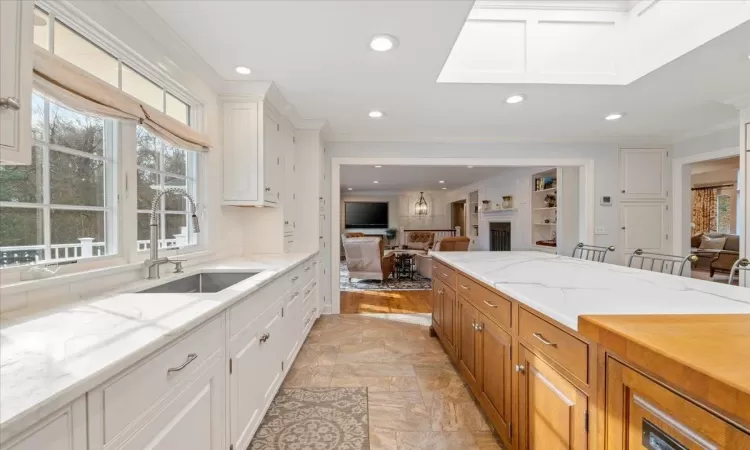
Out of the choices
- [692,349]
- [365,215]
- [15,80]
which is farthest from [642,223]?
[365,215]

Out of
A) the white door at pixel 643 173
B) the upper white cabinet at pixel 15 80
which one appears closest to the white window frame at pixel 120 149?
the upper white cabinet at pixel 15 80

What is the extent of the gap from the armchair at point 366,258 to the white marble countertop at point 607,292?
4.08 meters

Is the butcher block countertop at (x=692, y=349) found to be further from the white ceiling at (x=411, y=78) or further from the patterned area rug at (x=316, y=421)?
the white ceiling at (x=411, y=78)

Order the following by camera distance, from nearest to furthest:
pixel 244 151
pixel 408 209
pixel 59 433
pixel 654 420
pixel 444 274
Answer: pixel 59 433 → pixel 654 420 → pixel 244 151 → pixel 444 274 → pixel 408 209

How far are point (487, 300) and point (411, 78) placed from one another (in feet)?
5.65

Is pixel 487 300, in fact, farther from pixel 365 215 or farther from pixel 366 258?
pixel 365 215

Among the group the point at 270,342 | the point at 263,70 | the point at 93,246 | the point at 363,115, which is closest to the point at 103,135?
the point at 93,246

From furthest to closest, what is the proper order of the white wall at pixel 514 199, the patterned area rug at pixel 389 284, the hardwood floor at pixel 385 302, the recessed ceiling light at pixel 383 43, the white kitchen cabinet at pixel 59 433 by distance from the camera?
the white wall at pixel 514 199
the patterned area rug at pixel 389 284
the hardwood floor at pixel 385 302
the recessed ceiling light at pixel 383 43
the white kitchen cabinet at pixel 59 433

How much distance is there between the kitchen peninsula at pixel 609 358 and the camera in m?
0.64

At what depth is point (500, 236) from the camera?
793cm

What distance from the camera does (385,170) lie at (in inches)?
274

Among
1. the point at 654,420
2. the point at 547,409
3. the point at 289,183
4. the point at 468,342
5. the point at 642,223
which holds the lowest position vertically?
the point at 468,342

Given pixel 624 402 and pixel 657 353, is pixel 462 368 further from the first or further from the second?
pixel 657 353

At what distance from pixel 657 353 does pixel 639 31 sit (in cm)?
276
